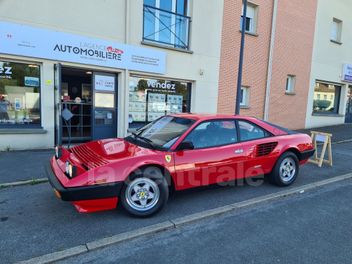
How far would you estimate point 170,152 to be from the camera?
3.89 metres

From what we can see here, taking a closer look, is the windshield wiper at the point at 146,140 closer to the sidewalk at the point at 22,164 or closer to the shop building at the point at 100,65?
the sidewalk at the point at 22,164

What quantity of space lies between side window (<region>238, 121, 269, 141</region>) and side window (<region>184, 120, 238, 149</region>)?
15cm

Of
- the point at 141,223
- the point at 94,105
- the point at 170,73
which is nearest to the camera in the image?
the point at 141,223

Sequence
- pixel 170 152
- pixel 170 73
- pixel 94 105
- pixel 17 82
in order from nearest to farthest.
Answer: pixel 170 152, pixel 17 82, pixel 94 105, pixel 170 73

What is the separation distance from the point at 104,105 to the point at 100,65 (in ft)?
4.23

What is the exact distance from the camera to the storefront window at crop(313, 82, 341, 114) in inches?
560

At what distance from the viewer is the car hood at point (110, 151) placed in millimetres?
3726

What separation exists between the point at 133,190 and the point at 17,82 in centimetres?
552

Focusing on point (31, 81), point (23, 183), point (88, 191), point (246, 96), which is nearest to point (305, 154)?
point (88, 191)

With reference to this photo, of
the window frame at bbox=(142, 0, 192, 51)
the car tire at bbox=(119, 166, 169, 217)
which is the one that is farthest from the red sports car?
the window frame at bbox=(142, 0, 192, 51)

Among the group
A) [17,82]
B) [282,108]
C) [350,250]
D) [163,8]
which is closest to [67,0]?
[17,82]

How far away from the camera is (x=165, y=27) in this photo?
9.36m

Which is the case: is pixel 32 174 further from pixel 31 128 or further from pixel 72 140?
pixel 72 140

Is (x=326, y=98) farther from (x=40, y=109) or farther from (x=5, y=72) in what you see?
(x=5, y=72)
